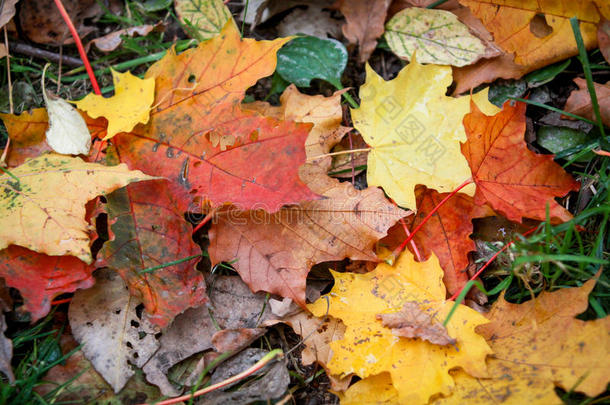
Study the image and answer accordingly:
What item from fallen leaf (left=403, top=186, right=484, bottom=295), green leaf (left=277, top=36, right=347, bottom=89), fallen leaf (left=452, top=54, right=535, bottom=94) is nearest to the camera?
fallen leaf (left=403, top=186, right=484, bottom=295)

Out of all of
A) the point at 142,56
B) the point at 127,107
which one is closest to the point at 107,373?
the point at 127,107

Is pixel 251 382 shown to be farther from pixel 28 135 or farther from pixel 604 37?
pixel 604 37

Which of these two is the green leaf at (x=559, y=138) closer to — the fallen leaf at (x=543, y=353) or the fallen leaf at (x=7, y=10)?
the fallen leaf at (x=543, y=353)

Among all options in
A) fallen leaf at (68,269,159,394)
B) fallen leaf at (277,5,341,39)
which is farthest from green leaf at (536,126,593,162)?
fallen leaf at (68,269,159,394)

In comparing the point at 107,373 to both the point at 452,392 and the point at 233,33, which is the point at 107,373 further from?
the point at 233,33

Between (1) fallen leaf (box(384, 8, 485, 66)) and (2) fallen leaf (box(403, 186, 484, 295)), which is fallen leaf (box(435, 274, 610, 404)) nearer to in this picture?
(2) fallen leaf (box(403, 186, 484, 295))

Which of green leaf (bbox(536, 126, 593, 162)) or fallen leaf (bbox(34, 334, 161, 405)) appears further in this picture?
green leaf (bbox(536, 126, 593, 162))

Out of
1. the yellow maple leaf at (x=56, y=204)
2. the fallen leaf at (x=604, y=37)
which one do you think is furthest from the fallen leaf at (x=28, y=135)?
the fallen leaf at (x=604, y=37)
